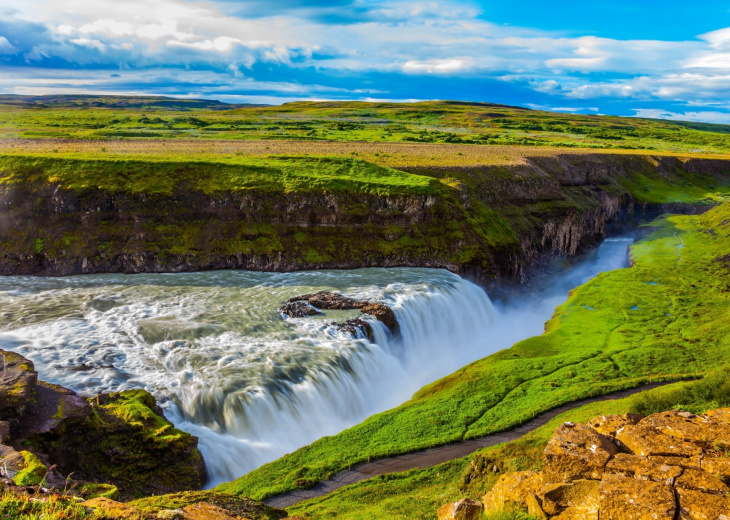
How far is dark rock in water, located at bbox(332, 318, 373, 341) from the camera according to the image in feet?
124

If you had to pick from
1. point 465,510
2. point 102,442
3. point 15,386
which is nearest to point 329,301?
point 102,442

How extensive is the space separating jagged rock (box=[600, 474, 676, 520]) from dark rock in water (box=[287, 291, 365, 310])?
2968 cm

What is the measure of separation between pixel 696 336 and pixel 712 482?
107ft

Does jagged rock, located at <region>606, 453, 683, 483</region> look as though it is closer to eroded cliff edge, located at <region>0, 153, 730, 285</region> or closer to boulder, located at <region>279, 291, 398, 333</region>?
boulder, located at <region>279, 291, 398, 333</region>

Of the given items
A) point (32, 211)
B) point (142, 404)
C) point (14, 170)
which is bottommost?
point (142, 404)

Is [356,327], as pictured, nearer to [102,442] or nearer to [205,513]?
[102,442]

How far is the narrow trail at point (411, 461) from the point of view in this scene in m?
22.5

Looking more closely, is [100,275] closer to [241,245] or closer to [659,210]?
[241,245]

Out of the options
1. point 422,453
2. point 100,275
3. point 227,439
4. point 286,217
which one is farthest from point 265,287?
point 422,453

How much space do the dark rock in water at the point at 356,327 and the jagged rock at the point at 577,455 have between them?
2246 cm

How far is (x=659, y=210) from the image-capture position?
344 ft

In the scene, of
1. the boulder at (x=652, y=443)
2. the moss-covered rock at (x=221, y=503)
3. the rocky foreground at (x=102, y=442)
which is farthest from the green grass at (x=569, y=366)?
the boulder at (x=652, y=443)

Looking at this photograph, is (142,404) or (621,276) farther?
(621,276)

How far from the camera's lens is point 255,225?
54406 mm
